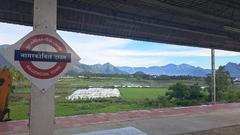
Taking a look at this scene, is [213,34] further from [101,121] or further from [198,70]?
[198,70]

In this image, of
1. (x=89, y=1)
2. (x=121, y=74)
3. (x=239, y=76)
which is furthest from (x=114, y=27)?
(x=239, y=76)

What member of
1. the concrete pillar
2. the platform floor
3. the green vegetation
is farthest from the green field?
the concrete pillar

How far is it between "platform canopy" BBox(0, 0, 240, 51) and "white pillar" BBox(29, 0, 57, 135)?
3679 mm

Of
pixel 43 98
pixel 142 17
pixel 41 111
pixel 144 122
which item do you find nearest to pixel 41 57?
pixel 43 98

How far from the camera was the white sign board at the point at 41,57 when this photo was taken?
3.97 meters

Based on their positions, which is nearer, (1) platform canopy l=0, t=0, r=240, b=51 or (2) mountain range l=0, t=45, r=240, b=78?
(1) platform canopy l=0, t=0, r=240, b=51

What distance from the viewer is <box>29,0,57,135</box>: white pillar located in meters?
4.44

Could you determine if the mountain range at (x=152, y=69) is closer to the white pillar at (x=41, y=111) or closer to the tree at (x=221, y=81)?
the tree at (x=221, y=81)

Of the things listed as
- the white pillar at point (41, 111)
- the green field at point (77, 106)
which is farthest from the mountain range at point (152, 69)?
the white pillar at point (41, 111)

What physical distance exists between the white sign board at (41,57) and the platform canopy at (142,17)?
412 centimetres

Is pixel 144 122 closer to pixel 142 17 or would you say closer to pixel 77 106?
pixel 142 17

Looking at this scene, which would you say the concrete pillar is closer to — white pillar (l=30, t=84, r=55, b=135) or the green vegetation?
white pillar (l=30, t=84, r=55, b=135)

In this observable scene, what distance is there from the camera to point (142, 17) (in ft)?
33.3

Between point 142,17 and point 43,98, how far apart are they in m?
6.13
